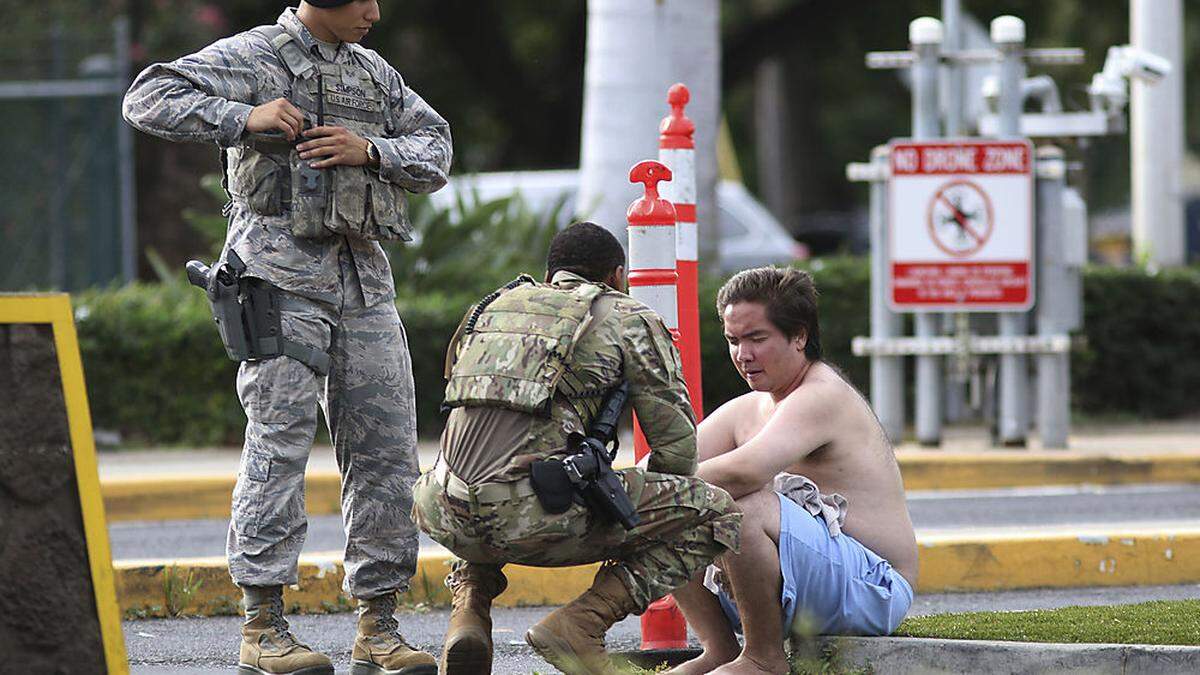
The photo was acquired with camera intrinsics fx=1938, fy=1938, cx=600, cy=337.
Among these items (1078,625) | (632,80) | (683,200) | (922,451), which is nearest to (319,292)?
(683,200)

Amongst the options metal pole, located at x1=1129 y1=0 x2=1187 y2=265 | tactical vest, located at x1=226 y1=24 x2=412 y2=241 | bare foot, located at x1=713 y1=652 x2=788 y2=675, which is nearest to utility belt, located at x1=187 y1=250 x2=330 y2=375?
tactical vest, located at x1=226 y1=24 x2=412 y2=241

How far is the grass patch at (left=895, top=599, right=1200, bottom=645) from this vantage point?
4.75 metres

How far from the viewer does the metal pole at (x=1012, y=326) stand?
10.4 meters

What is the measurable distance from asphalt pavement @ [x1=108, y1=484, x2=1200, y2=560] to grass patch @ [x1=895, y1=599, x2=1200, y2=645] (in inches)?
85.7

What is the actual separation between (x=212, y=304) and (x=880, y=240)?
20.8 feet

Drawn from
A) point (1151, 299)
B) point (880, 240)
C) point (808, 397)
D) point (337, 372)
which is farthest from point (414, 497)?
point (1151, 299)

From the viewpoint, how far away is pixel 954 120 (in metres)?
10.8

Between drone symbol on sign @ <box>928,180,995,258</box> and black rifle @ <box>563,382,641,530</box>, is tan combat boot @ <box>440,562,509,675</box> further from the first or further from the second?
drone symbol on sign @ <box>928,180,995,258</box>

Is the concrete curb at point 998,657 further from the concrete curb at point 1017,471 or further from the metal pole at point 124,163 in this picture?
the metal pole at point 124,163

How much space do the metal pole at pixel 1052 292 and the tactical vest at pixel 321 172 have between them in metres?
6.21

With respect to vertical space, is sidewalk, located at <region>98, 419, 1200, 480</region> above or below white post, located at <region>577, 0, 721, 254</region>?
below

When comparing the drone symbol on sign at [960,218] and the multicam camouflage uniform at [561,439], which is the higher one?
the drone symbol on sign at [960,218]

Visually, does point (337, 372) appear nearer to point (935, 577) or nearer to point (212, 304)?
point (212, 304)

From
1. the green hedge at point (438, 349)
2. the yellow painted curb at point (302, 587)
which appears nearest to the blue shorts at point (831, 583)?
the yellow painted curb at point (302, 587)
